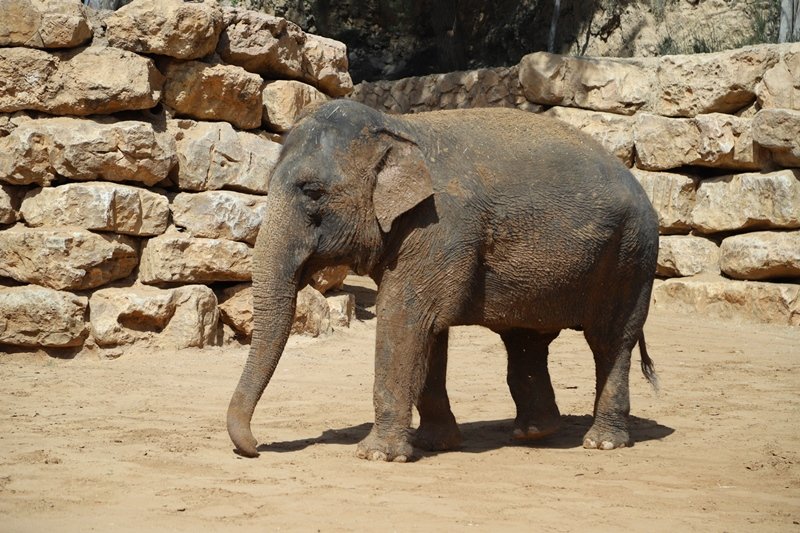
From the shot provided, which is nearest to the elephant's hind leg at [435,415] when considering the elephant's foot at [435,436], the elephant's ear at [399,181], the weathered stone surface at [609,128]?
the elephant's foot at [435,436]

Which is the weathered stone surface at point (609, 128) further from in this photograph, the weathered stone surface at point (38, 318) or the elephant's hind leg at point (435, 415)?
the elephant's hind leg at point (435, 415)

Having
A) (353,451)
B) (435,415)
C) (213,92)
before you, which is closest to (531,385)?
(435,415)

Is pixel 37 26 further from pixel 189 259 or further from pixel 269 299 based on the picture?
pixel 269 299

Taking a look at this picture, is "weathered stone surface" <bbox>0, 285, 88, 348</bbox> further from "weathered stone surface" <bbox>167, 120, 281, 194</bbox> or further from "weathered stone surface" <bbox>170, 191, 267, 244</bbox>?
"weathered stone surface" <bbox>167, 120, 281, 194</bbox>

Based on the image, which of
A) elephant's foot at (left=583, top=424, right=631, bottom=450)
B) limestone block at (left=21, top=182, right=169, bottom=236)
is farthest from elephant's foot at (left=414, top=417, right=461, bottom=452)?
limestone block at (left=21, top=182, right=169, bottom=236)

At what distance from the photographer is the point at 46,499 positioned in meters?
5.33

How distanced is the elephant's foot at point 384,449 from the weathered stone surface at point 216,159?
465cm

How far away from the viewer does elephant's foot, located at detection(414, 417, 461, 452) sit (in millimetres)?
7035

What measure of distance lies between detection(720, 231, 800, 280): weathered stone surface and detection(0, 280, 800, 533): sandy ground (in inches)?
56.5

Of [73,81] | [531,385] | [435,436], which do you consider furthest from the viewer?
[73,81]

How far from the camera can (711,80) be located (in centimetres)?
1302

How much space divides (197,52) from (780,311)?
250 inches

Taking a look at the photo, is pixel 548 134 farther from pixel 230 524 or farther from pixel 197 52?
pixel 197 52

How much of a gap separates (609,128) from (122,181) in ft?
20.0
